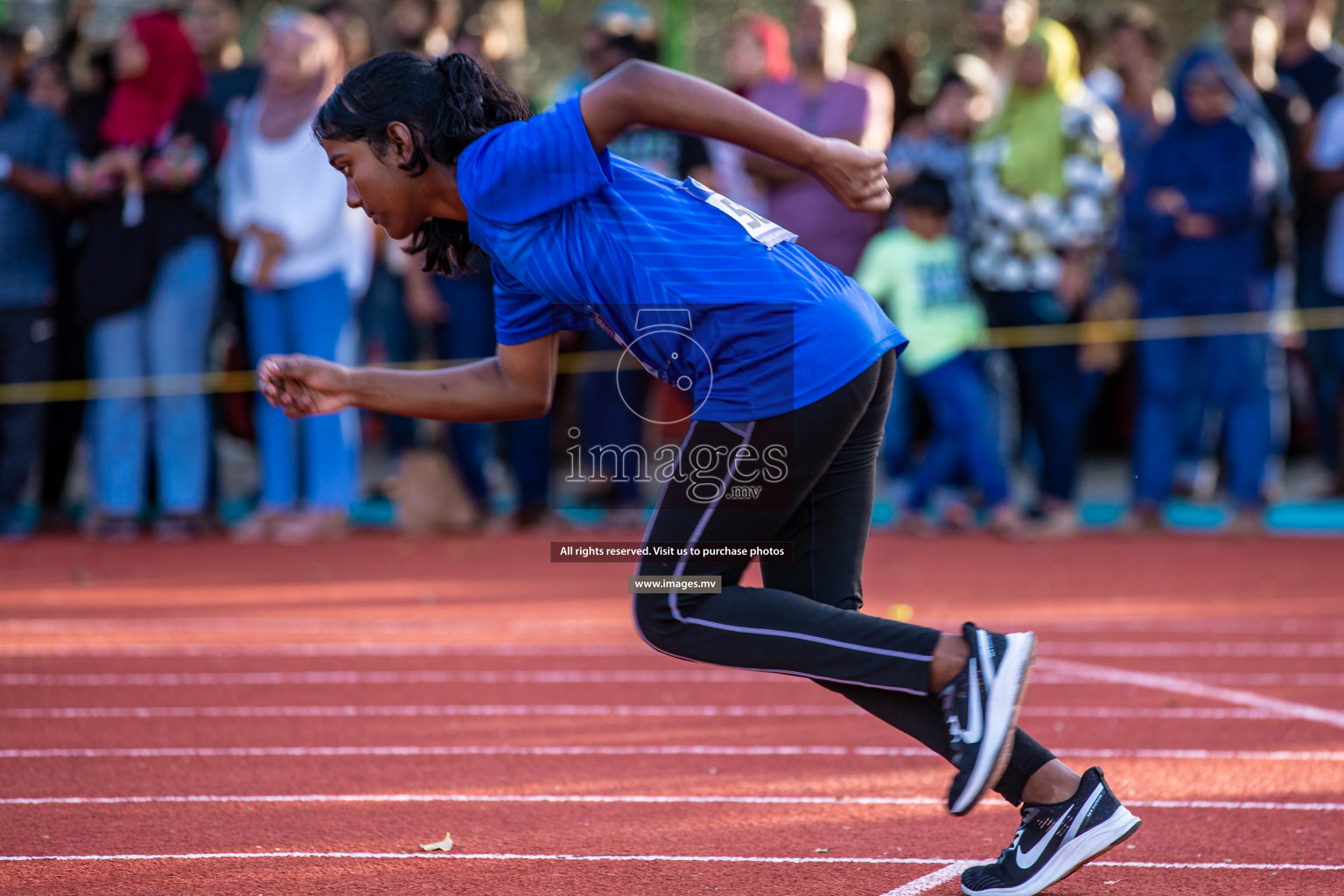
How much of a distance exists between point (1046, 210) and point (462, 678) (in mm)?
4675

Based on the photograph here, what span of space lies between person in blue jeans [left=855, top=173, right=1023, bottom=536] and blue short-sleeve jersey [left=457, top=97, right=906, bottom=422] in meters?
5.74

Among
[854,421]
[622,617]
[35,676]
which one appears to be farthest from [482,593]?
[854,421]

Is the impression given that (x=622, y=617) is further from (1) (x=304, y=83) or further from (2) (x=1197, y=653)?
(1) (x=304, y=83)

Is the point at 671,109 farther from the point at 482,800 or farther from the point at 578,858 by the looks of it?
the point at 482,800

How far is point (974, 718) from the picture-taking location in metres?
2.86

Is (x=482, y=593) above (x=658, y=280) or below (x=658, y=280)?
below

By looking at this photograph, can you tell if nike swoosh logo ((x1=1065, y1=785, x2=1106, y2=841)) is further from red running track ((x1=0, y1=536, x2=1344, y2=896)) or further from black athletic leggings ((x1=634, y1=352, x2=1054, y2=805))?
red running track ((x1=0, y1=536, x2=1344, y2=896))

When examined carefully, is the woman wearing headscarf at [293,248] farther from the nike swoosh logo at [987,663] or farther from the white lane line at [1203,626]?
the nike swoosh logo at [987,663]

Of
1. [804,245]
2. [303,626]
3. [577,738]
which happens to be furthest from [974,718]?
[804,245]

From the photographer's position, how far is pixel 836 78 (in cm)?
899

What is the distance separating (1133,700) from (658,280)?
286 centimetres

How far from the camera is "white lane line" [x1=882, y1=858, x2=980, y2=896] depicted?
324cm

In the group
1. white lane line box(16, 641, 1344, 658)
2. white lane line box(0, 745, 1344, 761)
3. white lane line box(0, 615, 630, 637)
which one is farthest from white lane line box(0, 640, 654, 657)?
white lane line box(0, 745, 1344, 761)

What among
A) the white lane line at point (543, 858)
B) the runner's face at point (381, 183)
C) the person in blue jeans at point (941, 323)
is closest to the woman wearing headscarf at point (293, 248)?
the person in blue jeans at point (941, 323)
